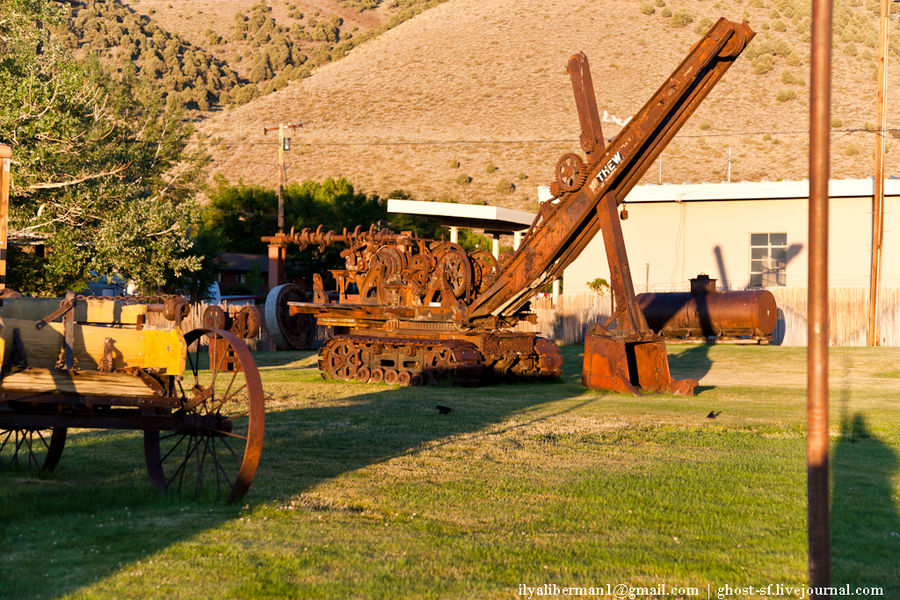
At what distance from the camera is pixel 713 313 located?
32.4 m

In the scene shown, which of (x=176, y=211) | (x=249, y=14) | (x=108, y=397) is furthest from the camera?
(x=249, y=14)

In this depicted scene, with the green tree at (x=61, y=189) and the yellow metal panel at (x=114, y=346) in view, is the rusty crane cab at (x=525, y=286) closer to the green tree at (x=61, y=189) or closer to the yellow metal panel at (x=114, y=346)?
the green tree at (x=61, y=189)

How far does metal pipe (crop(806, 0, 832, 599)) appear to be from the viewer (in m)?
4.09

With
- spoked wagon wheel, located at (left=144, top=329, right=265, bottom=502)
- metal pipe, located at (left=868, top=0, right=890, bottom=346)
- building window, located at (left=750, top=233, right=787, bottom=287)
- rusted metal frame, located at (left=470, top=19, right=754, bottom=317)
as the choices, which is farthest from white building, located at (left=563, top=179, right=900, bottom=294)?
spoked wagon wheel, located at (left=144, top=329, right=265, bottom=502)

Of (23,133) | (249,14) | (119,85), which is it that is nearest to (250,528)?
(23,133)

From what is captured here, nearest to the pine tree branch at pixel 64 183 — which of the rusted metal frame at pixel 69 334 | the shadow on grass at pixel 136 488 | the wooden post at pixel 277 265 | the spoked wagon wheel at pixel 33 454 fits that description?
the shadow on grass at pixel 136 488

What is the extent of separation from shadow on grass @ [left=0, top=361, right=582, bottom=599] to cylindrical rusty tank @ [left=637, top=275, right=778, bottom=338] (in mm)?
17052

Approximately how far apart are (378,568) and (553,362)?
1575 centimetres

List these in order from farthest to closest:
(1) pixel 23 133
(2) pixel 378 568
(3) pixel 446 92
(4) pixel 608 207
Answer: (3) pixel 446 92
(1) pixel 23 133
(4) pixel 608 207
(2) pixel 378 568

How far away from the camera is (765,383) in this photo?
74.2 ft

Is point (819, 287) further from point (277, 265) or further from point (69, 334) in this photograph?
point (277, 265)

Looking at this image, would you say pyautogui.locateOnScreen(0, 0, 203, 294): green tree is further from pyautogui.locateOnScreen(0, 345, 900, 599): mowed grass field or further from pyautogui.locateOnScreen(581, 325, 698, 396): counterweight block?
pyautogui.locateOnScreen(581, 325, 698, 396): counterweight block

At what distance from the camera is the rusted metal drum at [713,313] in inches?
1258

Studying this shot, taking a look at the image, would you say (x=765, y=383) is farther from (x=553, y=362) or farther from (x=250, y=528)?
(x=250, y=528)
